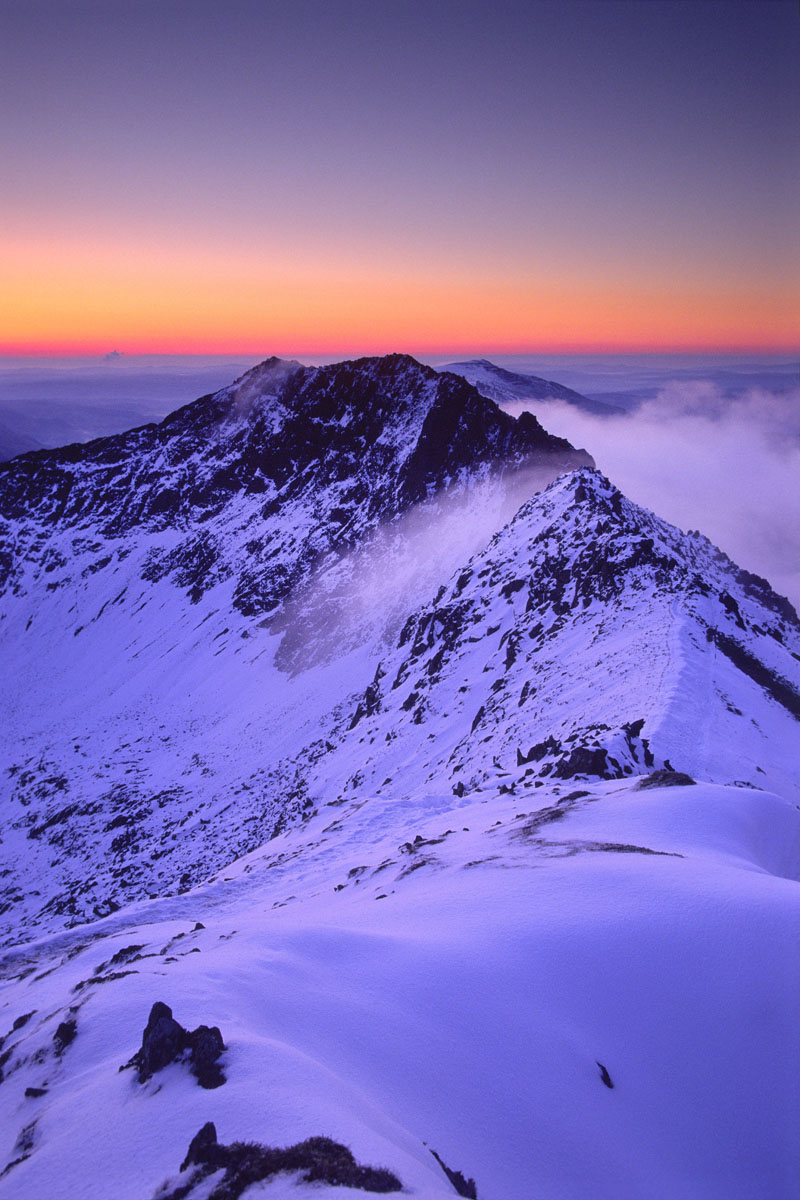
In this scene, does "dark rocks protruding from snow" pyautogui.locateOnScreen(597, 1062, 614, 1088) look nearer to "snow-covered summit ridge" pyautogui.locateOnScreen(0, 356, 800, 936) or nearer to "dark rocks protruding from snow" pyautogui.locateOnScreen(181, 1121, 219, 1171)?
"dark rocks protruding from snow" pyautogui.locateOnScreen(181, 1121, 219, 1171)

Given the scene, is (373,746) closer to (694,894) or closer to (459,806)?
(459,806)

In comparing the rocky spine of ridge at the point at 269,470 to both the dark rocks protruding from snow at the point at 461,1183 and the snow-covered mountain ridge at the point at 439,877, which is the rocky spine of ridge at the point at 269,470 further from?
the dark rocks protruding from snow at the point at 461,1183

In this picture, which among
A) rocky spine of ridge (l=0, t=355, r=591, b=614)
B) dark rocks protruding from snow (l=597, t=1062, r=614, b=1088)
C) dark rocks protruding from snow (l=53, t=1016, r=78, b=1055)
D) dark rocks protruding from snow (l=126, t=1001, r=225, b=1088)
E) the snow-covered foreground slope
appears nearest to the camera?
the snow-covered foreground slope

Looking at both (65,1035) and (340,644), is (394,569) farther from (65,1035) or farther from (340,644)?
(65,1035)

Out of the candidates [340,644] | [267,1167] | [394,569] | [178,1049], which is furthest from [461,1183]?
[394,569]

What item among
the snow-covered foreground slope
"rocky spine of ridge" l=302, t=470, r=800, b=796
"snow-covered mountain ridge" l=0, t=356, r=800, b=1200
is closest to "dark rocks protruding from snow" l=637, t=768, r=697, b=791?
"snow-covered mountain ridge" l=0, t=356, r=800, b=1200

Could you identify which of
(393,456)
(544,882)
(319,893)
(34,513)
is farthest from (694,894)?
(34,513)
